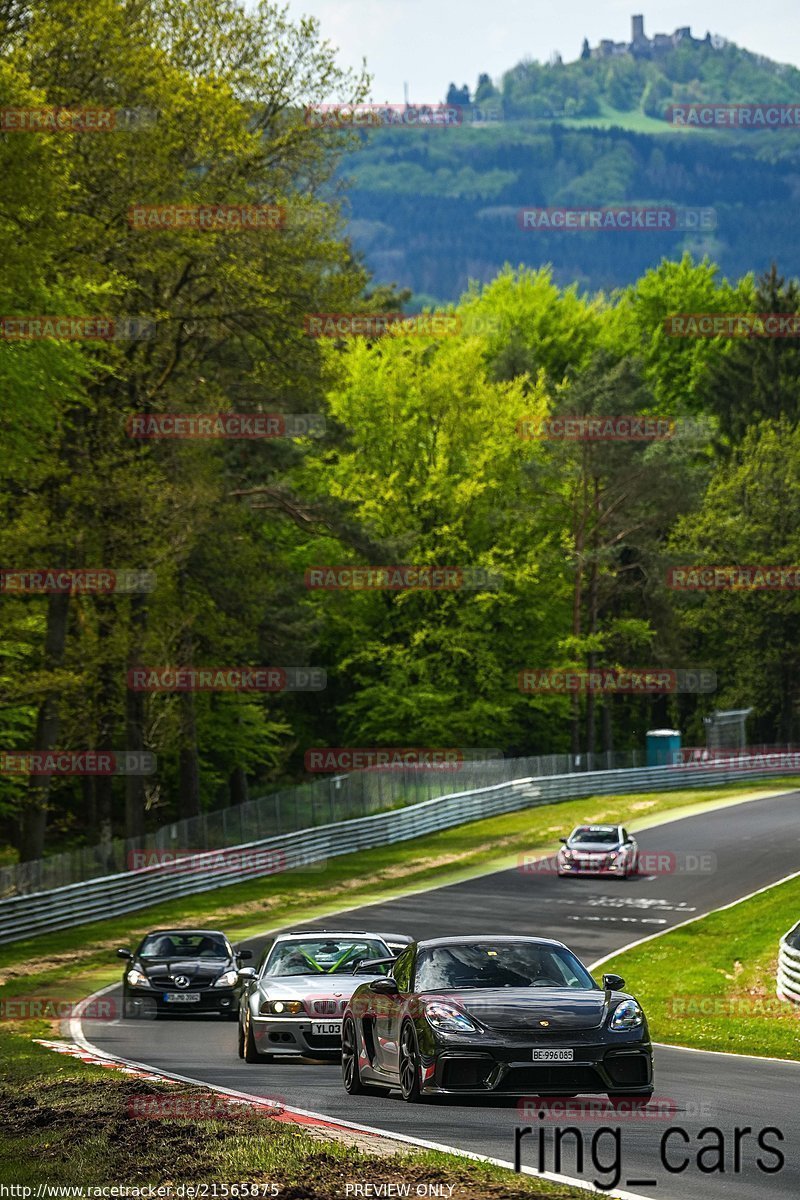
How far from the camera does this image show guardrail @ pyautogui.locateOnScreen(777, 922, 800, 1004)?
25.3 meters

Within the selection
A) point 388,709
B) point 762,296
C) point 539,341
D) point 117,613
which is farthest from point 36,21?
point 762,296

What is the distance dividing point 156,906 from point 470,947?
29155mm

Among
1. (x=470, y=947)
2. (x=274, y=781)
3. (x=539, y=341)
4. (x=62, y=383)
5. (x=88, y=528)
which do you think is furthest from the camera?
(x=539, y=341)

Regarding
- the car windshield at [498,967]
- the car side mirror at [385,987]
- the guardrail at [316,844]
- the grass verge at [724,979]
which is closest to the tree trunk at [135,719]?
the guardrail at [316,844]

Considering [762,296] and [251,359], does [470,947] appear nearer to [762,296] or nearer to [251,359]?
[251,359]

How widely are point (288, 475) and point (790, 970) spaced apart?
39.0m

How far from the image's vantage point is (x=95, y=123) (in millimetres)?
35688

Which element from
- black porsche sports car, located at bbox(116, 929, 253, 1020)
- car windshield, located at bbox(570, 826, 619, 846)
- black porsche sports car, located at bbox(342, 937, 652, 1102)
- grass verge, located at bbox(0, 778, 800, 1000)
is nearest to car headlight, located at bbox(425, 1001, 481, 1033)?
black porsche sports car, located at bbox(342, 937, 652, 1102)

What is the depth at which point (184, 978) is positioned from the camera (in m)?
24.5

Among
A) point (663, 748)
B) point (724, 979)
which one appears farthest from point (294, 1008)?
point (663, 748)

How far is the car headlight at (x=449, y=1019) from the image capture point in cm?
1189

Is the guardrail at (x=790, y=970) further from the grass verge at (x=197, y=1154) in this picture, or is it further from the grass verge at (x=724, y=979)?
the grass verge at (x=197, y=1154)

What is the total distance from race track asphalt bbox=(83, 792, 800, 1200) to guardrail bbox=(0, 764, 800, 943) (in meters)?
5.49

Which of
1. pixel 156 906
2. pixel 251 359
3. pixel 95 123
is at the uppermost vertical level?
pixel 95 123
